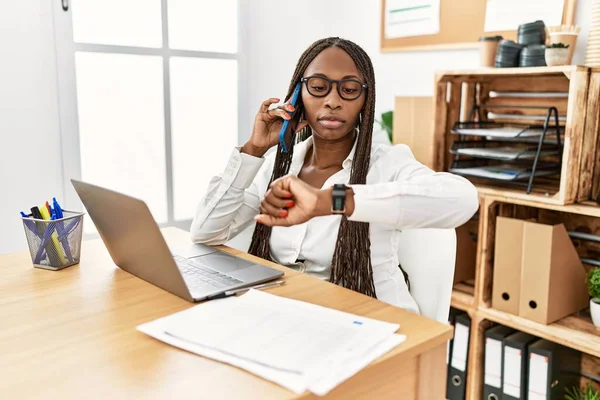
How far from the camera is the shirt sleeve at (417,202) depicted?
106 cm

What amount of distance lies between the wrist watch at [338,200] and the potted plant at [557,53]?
3.60ft

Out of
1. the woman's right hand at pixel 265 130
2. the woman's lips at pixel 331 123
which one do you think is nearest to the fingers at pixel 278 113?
the woman's right hand at pixel 265 130

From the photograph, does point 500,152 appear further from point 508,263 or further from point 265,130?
point 265,130

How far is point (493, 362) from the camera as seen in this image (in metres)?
2.00

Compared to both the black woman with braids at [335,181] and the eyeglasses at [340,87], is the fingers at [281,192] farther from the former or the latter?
the eyeglasses at [340,87]

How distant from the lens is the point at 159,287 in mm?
1086

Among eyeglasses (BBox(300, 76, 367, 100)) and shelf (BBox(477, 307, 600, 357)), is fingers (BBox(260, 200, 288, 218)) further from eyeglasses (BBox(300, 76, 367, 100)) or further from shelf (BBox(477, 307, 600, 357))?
shelf (BBox(477, 307, 600, 357))

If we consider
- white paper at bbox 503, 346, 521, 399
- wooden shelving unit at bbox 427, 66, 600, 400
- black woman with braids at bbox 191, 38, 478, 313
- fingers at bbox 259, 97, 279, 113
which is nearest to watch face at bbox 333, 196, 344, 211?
Result: black woman with braids at bbox 191, 38, 478, 313

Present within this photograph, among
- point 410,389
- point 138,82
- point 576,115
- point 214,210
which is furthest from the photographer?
point 138,82

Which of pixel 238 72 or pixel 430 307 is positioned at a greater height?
pixel 238 72

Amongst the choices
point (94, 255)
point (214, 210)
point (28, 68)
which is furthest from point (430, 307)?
point (28, 68)

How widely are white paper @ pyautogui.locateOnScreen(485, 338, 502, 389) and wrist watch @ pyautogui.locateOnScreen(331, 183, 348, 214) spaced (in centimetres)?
122

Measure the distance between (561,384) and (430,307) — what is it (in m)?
0.92

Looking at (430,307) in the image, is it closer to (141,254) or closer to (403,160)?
(403,160)
